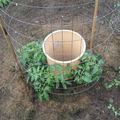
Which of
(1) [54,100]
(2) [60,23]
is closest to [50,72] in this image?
(1) [54,100]

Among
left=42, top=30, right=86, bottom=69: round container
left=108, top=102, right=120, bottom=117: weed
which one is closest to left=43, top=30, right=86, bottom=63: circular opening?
left=42, top=30, right=86, bottom=69: round container

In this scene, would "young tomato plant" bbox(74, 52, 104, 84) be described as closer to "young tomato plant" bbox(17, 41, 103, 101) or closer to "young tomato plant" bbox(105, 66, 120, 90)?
"young tomato plant" bbox(17, 41, 103, 101)

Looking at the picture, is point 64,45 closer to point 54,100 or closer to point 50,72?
point 50,72

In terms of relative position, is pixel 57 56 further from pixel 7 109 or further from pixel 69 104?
pixel 7 109

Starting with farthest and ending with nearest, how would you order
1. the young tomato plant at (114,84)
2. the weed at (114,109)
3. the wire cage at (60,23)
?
the wire cage at (60,23)
the young tomato plant at (114,84)
the weed at (114,109)

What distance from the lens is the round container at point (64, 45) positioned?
6.85 feet

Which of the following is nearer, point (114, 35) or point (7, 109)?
point (7, 109)

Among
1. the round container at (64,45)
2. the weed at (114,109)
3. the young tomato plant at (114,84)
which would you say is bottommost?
the weed at (114,109)

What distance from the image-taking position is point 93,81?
222cm

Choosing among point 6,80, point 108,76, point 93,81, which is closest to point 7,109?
point 6,80

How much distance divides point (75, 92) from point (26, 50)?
573 mm

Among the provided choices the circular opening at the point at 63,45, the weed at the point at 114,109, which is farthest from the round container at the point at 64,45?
the weed at the point at 114,109

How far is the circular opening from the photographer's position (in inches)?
83.0

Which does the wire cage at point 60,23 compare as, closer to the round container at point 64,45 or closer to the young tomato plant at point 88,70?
the round container at point 64,45
